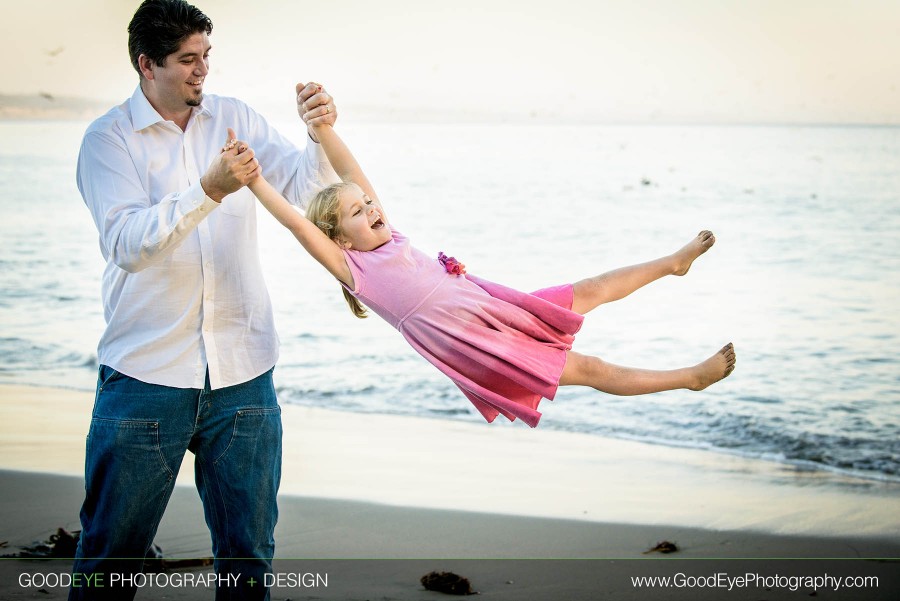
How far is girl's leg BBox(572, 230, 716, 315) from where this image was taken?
111 inches

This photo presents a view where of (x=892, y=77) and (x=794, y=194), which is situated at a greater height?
(x=892, y=77)

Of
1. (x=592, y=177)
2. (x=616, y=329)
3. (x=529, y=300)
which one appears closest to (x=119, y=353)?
(x=529, y=300)

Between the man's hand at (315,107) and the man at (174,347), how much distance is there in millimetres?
201

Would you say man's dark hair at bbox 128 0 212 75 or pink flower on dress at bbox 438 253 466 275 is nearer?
man's dark hair at bbox 128 0 212 75

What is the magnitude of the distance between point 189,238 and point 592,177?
15.8 metres

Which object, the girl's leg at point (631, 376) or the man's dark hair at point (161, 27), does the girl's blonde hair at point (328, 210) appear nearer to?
the man's dark hair at point (161, 27)

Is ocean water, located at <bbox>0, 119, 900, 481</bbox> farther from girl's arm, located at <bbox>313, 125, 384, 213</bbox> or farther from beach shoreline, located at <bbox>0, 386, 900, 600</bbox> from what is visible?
girl's arm, located at <bbox>313, 125, 384, 213</bbox>

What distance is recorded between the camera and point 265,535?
7.83ft

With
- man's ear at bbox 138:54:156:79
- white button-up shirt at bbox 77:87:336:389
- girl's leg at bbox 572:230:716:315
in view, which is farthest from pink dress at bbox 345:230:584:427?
man's ear at bbox 138:54:156:79

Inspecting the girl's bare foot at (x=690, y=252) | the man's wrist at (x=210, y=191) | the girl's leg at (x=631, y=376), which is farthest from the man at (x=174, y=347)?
the girl's bare foot at (x=690, y=252)

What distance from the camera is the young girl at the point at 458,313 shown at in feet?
8.37

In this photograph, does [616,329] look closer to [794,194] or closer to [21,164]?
[794,194]

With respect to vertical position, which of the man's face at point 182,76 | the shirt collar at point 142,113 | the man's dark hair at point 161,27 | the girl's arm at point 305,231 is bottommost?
the girl's arm at point 305,231

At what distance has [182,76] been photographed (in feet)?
7.35
